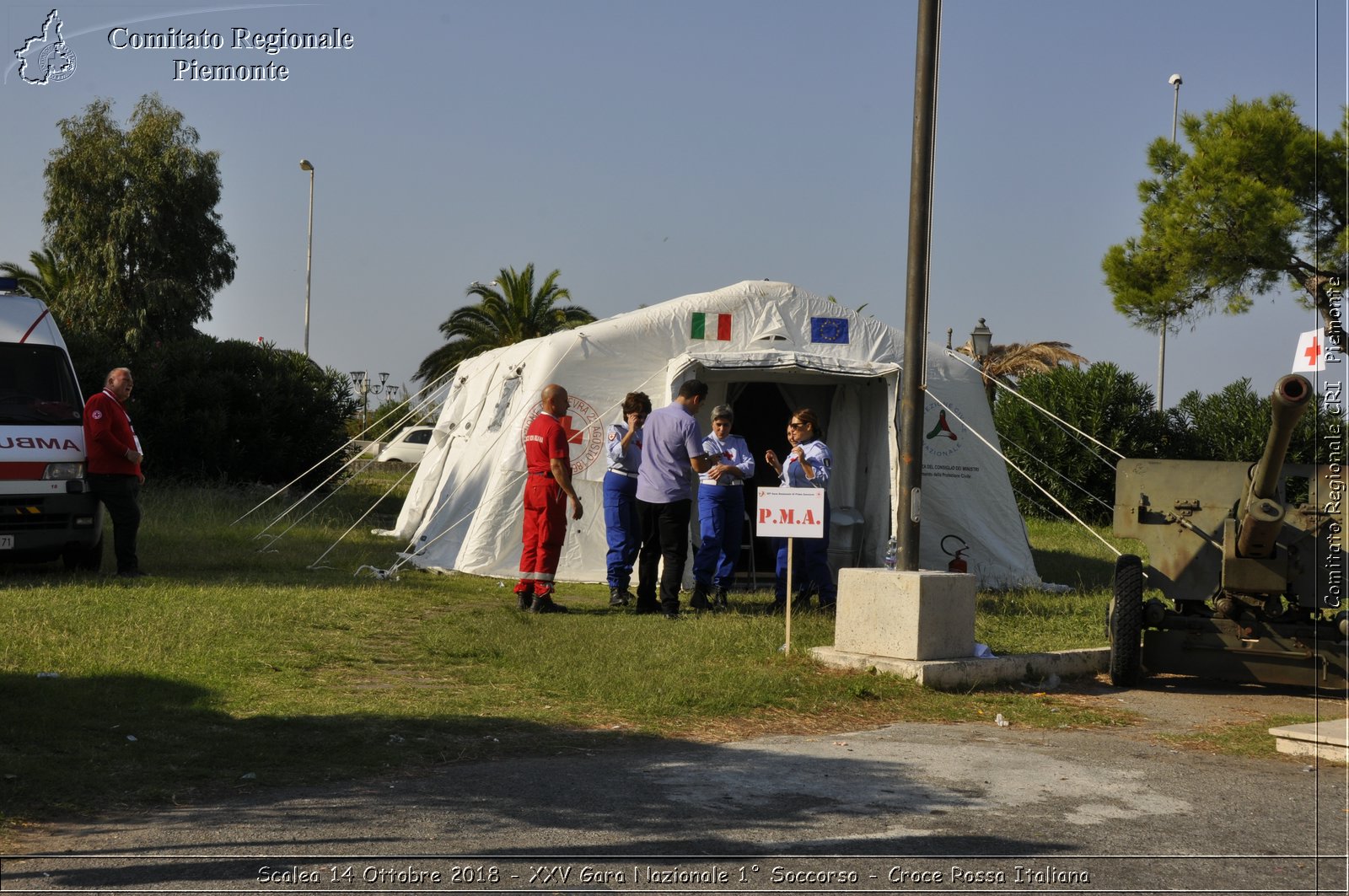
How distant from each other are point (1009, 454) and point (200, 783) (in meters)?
22.5

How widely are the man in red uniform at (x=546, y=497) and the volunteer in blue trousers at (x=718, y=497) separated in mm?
1238

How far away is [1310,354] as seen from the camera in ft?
26.9

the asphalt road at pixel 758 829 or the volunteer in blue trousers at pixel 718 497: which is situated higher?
the volunteer in blue trousers at pixel 718 497

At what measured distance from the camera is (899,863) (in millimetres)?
4457

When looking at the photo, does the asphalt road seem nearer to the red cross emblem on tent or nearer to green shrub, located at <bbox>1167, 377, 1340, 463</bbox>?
the red cross emblem on tent

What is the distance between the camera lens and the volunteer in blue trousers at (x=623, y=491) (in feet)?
37.1

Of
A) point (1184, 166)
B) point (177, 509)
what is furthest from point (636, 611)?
point (1184, 166)

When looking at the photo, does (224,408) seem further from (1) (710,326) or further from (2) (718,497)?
(2) (718,497)

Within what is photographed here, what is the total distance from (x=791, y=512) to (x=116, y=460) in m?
6.13

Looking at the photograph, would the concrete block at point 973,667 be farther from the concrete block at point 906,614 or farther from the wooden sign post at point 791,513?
the wooden sign post at point 791,513

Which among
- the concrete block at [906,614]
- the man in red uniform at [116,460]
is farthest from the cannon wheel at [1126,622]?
the man in red uniform at [116,460]

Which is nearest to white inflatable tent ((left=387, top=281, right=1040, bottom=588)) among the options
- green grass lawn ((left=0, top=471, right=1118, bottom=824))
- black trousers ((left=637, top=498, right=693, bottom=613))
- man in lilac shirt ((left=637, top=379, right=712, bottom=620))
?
green grass lawn ((left=0, top=471, right=1118, bottom=824))

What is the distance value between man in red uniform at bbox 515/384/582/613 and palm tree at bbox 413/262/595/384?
102ft

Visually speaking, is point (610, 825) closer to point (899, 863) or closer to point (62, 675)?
point (899, 863)
